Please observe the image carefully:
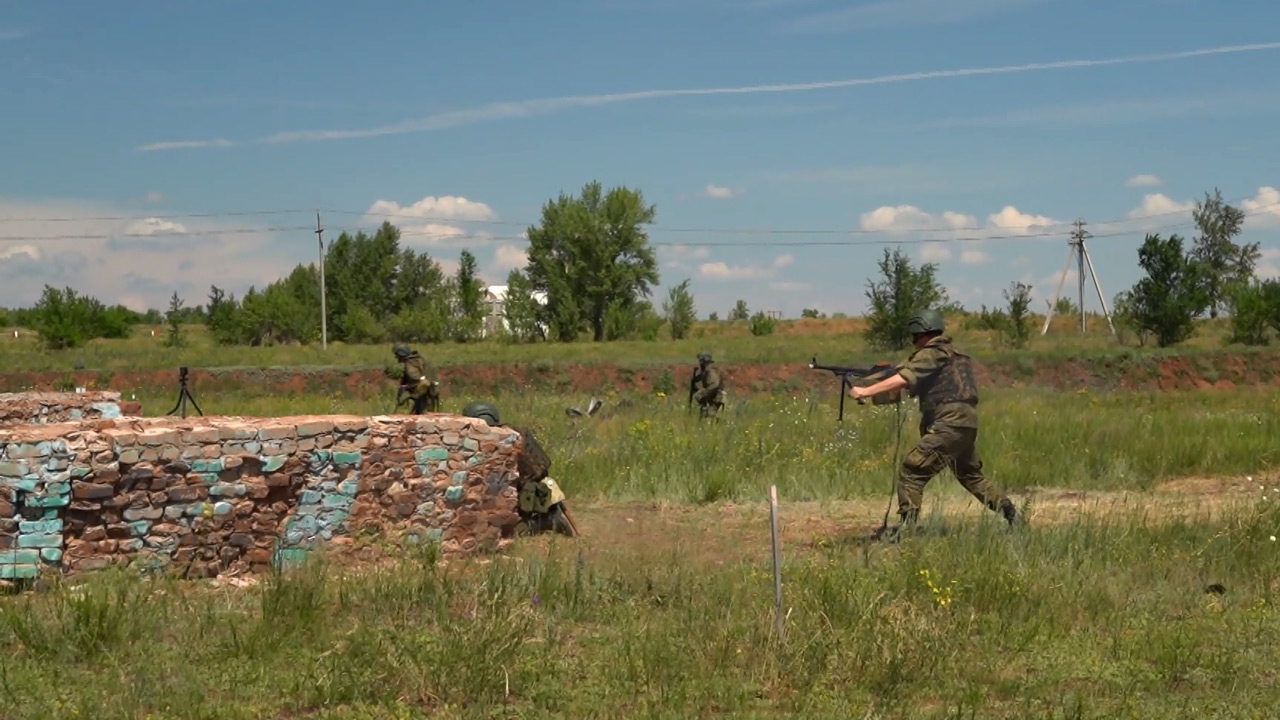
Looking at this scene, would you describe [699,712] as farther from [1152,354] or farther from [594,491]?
[1152,354]

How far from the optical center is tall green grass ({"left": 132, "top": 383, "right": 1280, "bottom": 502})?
13922mm

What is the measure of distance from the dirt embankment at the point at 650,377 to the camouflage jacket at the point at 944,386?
24.7 metres

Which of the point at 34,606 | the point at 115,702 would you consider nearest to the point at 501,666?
the point at 115,702

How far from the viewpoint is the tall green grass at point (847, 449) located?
1392 centimetres

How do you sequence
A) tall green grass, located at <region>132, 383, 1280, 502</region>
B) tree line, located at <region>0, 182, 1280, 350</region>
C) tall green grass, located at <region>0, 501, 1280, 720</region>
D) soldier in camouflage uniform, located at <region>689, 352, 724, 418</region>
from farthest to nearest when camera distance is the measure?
tree line, located at <region>0, 182, 1280, 350</region> → soldier in camouflage uniform, located at <region>689, 352, 724, 418</region> → tall green grass, located at <region>132, 383, 1280, 502</region> → tall green grass, located at <region>0, 501, 1280, 720</region>

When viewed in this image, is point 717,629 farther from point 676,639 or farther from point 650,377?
point 650,377

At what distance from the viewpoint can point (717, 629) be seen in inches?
278

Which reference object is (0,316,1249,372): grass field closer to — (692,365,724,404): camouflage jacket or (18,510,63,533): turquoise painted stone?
(692,365,724,404): camouflage jacket

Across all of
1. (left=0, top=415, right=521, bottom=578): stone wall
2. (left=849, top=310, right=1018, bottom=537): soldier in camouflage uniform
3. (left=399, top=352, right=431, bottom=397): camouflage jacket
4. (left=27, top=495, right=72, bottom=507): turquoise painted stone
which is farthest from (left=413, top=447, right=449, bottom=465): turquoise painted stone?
(left=399, top=352, right=431, bottom=397): camouflage jacket

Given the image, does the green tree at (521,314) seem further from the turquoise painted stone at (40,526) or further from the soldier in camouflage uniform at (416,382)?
the turquoise painted stone at (40,526)

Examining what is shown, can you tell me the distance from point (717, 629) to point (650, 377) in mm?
30414

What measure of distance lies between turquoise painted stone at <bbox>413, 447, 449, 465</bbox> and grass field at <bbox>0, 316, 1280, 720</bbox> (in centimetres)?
102

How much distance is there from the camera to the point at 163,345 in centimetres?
5647

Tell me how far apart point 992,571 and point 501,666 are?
3.35 meters
